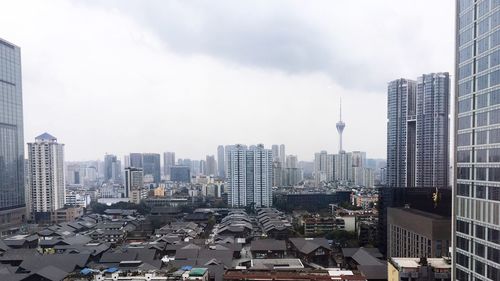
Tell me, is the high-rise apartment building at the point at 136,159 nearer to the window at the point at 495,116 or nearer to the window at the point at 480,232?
the window at the point at 480,232

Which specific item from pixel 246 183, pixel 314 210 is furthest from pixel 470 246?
pixel 246 183

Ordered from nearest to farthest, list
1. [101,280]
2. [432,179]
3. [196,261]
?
[101,280], [196,261], [432,179]

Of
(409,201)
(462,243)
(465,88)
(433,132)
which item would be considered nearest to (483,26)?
(465,88)

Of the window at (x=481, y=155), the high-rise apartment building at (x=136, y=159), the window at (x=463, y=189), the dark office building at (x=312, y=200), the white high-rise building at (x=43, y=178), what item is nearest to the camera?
the window at (x=481, y=155)

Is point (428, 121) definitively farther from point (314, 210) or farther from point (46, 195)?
point (46, 195)

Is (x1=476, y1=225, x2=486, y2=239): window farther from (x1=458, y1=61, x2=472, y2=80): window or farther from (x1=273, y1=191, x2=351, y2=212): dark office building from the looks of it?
(x1=273, y1=191, x2=351, y2=212): dark office building

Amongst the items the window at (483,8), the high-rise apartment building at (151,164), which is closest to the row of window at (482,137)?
the window at (483,8)

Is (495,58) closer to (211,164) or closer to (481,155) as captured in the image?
(481,155)
